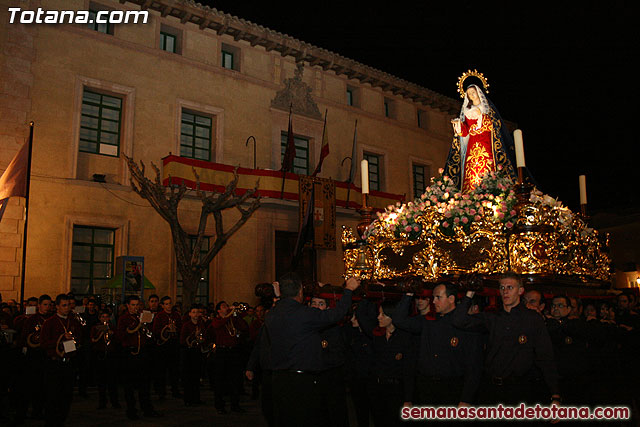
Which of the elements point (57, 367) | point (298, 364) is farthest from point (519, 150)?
point (57, 367)

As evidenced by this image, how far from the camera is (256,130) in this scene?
20.3 m

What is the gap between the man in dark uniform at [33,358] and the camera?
8141 millimetres

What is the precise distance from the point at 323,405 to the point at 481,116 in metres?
4.94

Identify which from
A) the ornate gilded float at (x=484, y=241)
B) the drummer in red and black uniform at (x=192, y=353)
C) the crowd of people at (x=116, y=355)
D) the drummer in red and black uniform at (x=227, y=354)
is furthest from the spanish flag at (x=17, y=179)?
the ornate gilded float at (x=484, y=241)

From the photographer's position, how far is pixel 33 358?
8.42 m

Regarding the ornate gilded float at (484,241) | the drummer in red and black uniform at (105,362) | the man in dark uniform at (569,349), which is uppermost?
the ornate gilded float at (484,241)

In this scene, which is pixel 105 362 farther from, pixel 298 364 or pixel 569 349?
pixel 569 349

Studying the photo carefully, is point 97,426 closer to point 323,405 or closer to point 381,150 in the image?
point 323,405

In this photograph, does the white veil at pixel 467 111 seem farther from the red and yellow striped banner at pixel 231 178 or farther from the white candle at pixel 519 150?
the red and yellow striped banner at pixel 231 178

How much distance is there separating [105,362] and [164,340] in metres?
1.17

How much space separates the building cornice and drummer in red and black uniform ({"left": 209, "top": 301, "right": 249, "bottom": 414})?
12.4 m

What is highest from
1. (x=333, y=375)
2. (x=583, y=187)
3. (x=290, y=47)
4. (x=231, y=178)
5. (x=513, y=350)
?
(x=290, y=47)

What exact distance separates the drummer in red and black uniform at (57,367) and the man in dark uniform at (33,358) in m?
0.43

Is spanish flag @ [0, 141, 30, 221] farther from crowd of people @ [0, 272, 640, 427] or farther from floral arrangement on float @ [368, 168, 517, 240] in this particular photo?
floral arrangement on float @ [368, 168, 517, 240]
